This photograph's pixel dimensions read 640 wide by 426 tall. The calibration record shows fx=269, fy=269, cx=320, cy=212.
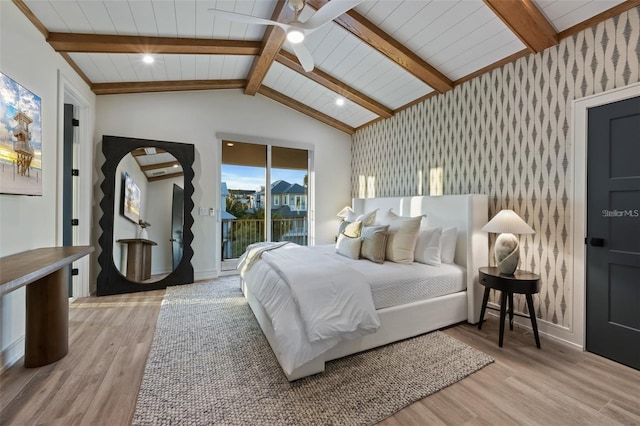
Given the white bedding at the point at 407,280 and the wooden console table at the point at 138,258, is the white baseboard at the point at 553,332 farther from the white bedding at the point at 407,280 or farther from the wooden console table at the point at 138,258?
the wooden console table at the point at 138,258

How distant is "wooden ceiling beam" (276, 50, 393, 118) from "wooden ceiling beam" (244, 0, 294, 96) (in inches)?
9.5

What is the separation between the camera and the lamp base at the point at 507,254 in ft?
8.23

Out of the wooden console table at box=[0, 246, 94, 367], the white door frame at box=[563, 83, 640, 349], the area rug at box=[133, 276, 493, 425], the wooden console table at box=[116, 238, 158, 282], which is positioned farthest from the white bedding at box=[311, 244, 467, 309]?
the wooden console table at box=[116, 238, 158, 282]

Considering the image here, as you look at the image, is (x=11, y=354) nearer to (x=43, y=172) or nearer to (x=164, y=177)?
(x=43, y=172)

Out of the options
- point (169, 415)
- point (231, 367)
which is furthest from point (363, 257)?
point (169, 415)

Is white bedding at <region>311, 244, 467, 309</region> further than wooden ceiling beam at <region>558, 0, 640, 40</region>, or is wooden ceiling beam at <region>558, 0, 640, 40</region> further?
white bedding at <region>311, 244, 467, 309</region>

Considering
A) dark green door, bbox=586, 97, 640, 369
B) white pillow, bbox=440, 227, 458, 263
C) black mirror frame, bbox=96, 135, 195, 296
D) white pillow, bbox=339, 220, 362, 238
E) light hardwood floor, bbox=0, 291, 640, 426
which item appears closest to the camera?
light hardwood floor, bbox=0, 291, 640, 426

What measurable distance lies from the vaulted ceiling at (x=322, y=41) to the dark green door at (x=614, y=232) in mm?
938

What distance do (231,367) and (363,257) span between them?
169 cm

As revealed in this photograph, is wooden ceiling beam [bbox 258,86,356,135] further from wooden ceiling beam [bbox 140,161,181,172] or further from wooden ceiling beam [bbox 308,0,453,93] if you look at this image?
wooden ceiling beam [bbox 308,0,453,93]

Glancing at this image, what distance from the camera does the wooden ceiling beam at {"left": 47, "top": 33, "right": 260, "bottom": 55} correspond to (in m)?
2.73

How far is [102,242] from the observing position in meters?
3.70

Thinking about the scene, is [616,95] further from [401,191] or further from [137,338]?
[137,338]

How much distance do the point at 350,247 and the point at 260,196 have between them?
102 inches
